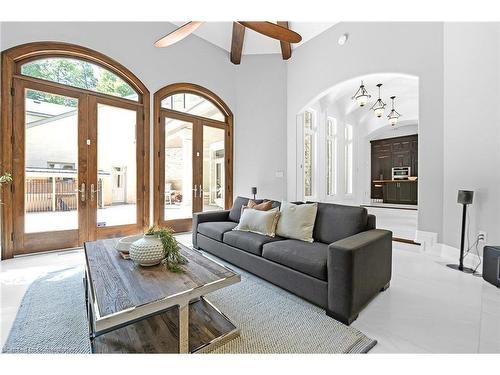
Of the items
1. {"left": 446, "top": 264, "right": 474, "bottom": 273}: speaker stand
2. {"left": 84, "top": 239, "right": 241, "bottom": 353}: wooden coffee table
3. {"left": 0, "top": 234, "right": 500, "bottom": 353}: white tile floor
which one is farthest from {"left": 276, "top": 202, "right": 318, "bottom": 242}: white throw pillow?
{"left": 446, "top": 264, "right": 474, "bottom": 273}: speaker stand

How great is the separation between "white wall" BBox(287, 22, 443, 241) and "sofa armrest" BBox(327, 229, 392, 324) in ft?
7.08

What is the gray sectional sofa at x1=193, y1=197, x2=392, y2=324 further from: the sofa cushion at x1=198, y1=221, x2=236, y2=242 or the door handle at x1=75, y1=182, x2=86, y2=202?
the door handle at x1=75, y1=182, x2=86, y2=202

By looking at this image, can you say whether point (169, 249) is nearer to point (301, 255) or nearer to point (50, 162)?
point (301, 255)

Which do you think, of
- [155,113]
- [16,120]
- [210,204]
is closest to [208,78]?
[155,113]

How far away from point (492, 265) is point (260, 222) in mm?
2322

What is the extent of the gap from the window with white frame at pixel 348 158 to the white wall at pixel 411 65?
3965 millimetres

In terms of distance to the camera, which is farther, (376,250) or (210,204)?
(210,204)

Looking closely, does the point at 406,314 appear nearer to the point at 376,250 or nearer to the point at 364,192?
the point at 376,250

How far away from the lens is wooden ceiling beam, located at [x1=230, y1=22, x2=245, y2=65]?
4.77 m

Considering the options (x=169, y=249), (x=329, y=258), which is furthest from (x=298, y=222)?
(x=169, y=249)

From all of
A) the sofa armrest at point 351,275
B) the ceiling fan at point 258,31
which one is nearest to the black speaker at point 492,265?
the sofa armrest at point 351,275

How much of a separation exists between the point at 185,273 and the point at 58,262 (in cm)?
247

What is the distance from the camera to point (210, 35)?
16.4 feet
